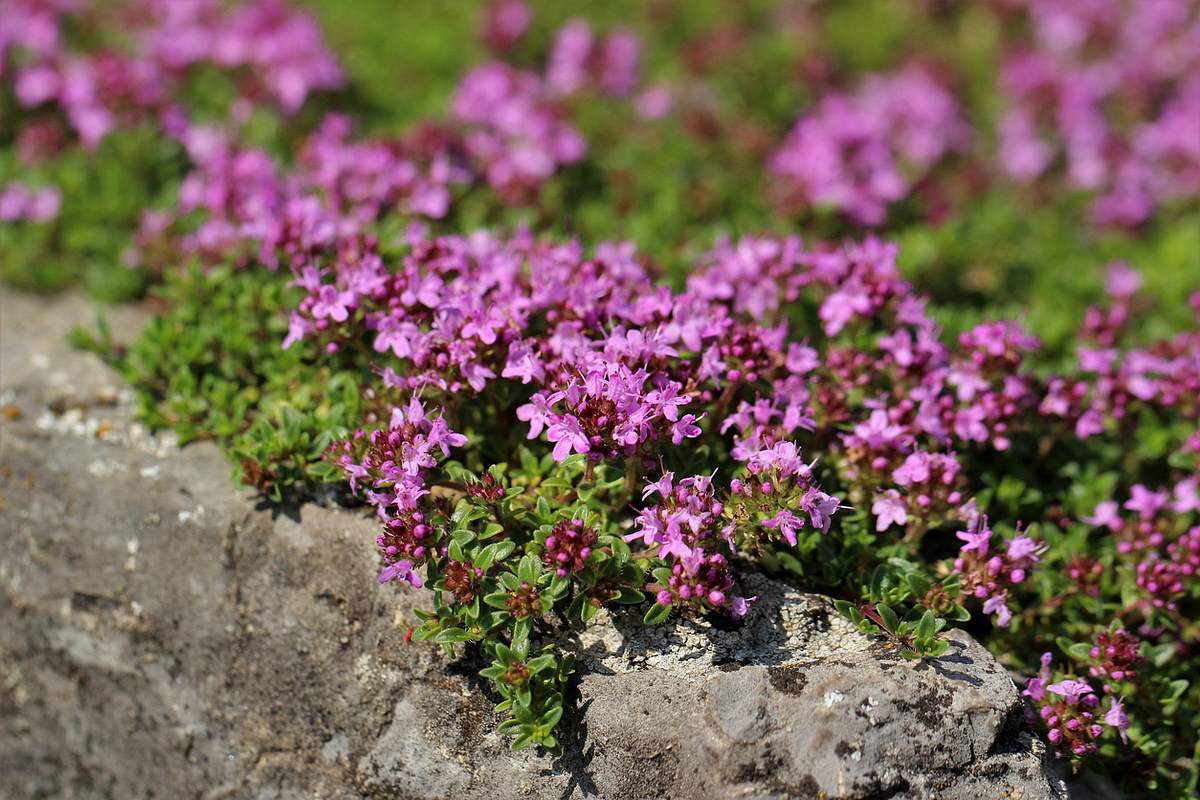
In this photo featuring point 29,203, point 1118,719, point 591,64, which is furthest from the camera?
point 591,64

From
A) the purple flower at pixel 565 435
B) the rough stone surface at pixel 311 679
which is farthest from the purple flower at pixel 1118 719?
the purple flower at pixel 565 435

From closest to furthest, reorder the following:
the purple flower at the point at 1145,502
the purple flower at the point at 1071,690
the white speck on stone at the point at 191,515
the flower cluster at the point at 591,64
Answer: the purple flower at the point at 1071,690 < the white speck on stone at the point at 191,515 < the purple flower at the point at 1145,502 < the flower cluster at the point at 591,64

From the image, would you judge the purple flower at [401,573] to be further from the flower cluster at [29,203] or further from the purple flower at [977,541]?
the flower cluster at [29,203]

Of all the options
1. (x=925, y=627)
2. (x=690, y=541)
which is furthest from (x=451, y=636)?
(x=925, y=627)

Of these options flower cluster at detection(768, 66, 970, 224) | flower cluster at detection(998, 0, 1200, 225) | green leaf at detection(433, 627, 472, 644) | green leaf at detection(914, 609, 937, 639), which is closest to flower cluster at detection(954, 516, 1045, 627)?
green leaf at detection(914, 609, 937, 639)

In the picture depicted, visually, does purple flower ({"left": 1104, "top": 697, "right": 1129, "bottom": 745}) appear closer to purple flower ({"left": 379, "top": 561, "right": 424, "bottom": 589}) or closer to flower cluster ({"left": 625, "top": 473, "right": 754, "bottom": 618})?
flower cluster ({"left": 625, "top": 473, "right": 754, "bottom": 618})

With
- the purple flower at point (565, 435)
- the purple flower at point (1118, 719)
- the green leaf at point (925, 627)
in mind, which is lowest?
the purple flower at point (1118, 719)

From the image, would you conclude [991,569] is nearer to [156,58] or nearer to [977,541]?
[977,541]
